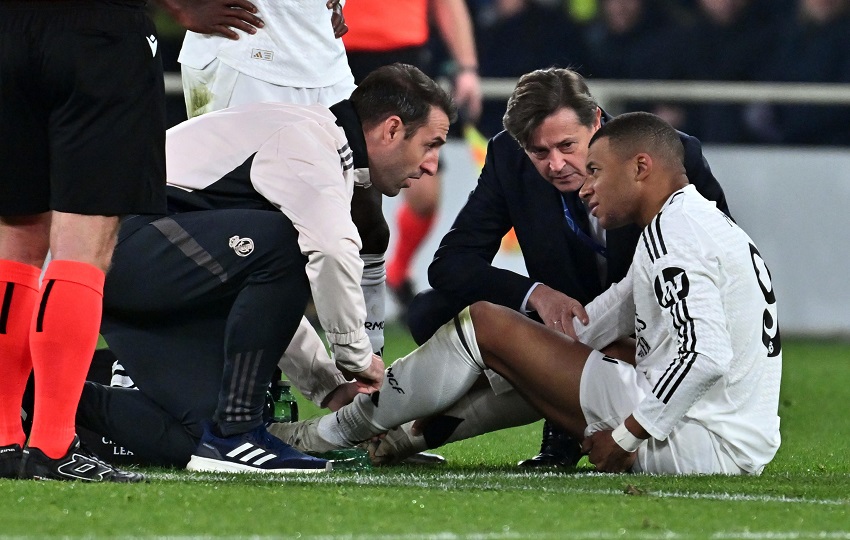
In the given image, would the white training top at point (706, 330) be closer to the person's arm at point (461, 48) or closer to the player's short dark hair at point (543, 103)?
the player's short dark hair at point (543, 103)

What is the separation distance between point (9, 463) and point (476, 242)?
1.61 metres

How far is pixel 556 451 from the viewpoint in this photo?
13.1ft

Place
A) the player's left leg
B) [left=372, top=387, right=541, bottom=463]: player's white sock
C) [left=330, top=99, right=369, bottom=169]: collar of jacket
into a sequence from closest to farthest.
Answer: the player's left leg < [left=330, top=99, right=369, bottom=169]: collar of jacket < [left=372, top=387, right=541, bottom=463]: player's white sock

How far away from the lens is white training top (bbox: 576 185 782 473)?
3.31m

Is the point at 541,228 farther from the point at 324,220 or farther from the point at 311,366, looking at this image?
the point at 324,220

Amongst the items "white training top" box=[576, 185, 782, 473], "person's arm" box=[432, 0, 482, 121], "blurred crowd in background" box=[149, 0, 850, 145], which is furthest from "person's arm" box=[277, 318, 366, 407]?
"blurred crowd in background" box=[149, 0, 850, 145]

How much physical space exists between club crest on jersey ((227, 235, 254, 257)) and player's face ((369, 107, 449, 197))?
0.47m

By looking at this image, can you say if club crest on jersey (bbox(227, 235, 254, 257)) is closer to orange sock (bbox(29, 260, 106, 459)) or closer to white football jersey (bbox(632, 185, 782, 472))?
orange sock (bbox(29, 260, 106, 459))

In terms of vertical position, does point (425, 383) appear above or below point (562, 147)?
below

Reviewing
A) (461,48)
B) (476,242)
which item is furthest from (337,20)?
(461,48)

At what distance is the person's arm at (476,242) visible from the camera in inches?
168

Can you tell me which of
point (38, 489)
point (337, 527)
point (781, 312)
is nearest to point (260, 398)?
point (38, 489)

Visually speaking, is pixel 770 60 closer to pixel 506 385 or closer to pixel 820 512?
pixel 506 385

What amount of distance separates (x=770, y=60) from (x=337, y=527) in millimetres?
7340
